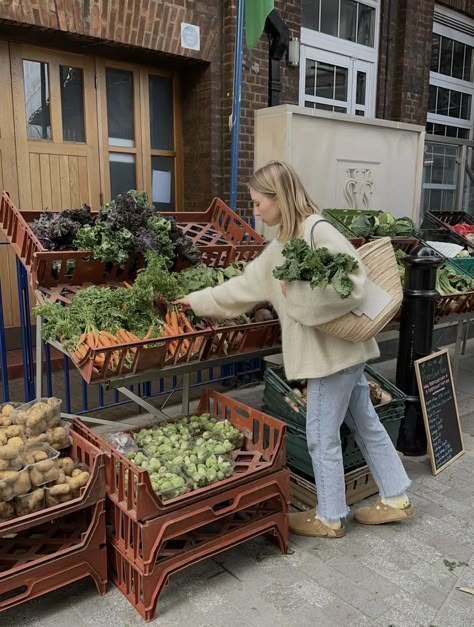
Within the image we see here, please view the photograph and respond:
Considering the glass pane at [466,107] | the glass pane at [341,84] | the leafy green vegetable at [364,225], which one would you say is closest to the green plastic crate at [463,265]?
the leafy green vegetable at [364,225]

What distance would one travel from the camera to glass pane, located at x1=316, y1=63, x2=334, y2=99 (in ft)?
27.6

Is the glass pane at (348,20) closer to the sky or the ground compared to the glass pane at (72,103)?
closer to the sky

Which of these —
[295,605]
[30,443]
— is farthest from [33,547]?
[295,605]

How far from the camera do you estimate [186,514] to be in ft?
8.63

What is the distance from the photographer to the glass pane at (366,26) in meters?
8.87

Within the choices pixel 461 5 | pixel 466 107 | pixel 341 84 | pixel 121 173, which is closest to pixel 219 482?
pixel 121 173

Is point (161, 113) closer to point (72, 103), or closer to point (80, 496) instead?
point (72, 103)

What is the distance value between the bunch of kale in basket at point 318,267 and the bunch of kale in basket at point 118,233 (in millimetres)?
1018

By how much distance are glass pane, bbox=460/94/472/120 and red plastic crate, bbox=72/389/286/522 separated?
10.1 m

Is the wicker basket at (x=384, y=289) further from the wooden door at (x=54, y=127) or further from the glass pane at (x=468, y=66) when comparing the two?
the glass pane at (x=468, y=66)

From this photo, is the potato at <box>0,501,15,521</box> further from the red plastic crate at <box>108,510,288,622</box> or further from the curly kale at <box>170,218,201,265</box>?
the curly kale at <box>170,218,201,265</box>

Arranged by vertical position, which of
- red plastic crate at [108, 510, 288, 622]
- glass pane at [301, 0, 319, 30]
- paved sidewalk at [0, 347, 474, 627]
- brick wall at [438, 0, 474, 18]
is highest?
brick wall at [438, 0, 474, 18]

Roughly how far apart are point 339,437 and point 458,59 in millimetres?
10044

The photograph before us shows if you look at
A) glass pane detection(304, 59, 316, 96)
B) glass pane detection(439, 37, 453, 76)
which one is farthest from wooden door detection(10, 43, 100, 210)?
glass pane detection(439, 37, 453, 76)
